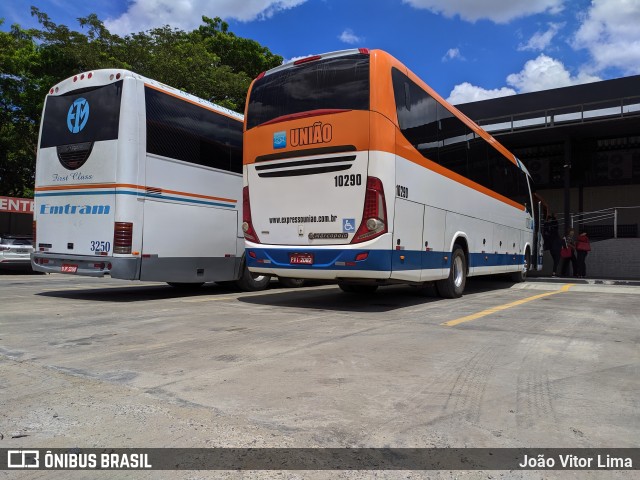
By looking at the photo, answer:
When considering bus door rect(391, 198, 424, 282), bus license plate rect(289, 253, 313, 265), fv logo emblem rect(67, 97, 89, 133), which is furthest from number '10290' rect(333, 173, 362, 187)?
fv logo emblem rect(67, 97, 89, 133)

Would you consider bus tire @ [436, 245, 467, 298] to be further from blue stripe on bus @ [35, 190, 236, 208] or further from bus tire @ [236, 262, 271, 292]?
blue stripe on bus @ [35, 190, 236, 208]

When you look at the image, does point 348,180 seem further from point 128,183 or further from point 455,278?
point 455,278

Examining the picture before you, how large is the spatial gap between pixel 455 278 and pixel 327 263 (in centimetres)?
377

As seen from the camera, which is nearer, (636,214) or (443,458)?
(443,458)

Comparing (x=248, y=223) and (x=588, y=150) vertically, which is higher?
(x=588, y=150)

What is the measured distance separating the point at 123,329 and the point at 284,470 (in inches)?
165

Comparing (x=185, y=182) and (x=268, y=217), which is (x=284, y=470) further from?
(x=185, y=182)

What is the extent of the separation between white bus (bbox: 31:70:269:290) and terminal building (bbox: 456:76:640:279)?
15690 mm

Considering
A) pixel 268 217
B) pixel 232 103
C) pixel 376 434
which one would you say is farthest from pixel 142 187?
pixel 232 103

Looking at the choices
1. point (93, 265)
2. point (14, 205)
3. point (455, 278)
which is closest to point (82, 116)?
point (93, 265)

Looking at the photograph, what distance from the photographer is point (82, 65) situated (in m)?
20.7

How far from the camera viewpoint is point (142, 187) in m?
8.64

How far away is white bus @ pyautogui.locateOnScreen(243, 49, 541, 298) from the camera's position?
24.2 feet

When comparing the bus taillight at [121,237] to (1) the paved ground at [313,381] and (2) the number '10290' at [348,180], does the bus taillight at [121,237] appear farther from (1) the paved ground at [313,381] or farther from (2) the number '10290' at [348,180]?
(2) the number '10290' at [348,180]
